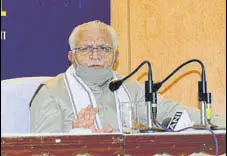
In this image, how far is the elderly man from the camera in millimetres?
2184

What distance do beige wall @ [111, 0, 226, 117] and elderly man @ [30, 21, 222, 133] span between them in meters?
0.62

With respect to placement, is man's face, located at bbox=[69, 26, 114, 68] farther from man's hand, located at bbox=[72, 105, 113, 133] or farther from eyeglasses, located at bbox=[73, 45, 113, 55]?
man's hand, located at bbox=[72, 105, 113, 133]

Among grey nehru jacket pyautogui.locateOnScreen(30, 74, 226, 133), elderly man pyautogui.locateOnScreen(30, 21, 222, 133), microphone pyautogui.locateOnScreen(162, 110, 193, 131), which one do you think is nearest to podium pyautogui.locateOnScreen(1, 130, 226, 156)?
microphone pyautogui.locateOnScreen(162, 110, 193, 131)

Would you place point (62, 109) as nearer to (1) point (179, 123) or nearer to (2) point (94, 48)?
(2) point (94, 48)

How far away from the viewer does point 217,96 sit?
2.88m

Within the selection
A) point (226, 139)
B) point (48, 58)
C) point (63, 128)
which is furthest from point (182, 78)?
point (226, 139)

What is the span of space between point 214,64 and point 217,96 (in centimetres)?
18

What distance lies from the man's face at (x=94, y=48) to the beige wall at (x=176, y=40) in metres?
0.71

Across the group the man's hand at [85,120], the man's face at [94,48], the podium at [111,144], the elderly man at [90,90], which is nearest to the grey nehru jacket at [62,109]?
the elderly man at [90,90]

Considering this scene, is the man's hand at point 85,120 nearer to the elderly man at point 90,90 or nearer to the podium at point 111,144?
the elderly man at point 90,90

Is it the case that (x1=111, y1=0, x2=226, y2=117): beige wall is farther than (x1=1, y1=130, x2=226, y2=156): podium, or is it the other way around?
(x1=111, y1=0, x2=226, y2=117): beige wall

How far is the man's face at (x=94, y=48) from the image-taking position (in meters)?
2.30

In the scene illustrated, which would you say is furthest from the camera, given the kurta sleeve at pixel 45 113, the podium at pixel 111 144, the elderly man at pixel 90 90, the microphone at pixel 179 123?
the elderly man at pixel 90 90

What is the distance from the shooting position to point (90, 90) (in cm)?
230
